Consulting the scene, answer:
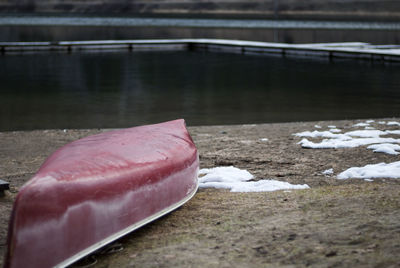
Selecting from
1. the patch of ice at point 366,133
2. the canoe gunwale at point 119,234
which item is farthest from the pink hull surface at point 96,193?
the patch of ice at point 366,133

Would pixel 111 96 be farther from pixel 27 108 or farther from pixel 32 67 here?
pixel 32 67

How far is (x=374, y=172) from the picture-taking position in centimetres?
575

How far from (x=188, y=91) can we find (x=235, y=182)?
8.85 meters

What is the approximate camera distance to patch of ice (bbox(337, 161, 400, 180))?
18.5ft

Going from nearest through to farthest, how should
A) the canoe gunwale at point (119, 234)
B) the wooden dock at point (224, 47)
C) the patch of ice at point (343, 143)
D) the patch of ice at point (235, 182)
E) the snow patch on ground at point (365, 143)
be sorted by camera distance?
the canoe gunwale at point (119, 234), the patch of ice at point (235, 182), the snow patch on ground at point (365, 143), the patch of ice at point (343, 143), the wooden dock at point (224, 47)

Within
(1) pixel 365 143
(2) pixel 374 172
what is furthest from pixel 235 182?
(1) pixel 365 143

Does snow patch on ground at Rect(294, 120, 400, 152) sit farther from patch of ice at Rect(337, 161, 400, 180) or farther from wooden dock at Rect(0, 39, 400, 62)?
wooden dock at Rect(0, 39, 400, 62)

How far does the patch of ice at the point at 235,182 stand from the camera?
5461mm

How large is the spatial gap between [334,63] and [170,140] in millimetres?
16697

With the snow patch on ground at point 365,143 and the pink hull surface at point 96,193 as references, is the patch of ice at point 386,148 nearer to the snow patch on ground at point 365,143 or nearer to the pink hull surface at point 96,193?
the snow patch on ground at point 365,143

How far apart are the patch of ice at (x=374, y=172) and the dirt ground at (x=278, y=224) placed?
13 centimetres

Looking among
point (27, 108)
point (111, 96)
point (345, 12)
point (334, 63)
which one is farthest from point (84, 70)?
point (345, 12)

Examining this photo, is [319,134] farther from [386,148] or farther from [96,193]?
[96,193]

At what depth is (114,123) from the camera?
33.6 feet
